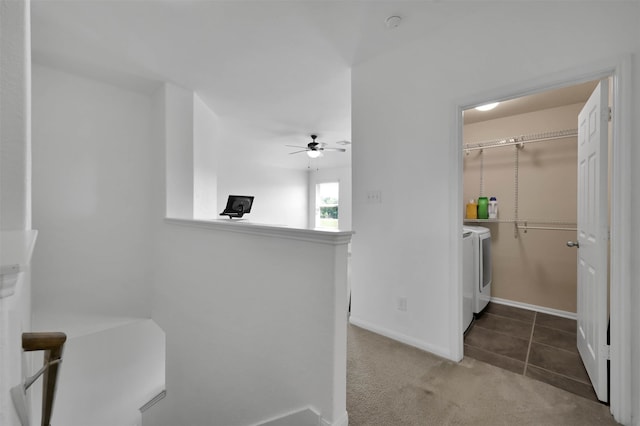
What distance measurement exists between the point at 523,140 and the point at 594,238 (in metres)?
1.95

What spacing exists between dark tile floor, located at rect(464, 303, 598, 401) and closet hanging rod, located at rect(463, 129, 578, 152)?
6.69 feet

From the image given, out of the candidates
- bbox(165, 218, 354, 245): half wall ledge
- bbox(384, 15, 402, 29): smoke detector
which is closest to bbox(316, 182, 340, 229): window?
bbox(384, 15, 402, 29): smoke detector

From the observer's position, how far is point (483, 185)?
3.62 metres

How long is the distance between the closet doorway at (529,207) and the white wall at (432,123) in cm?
82

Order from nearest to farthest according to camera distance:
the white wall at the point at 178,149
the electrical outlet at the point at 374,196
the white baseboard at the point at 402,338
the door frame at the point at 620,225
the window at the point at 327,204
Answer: the door frame at the point at 620,225 → the white baseboard at the point at 402,338 → the electrical outlet at the point at 374,196 → the white wall at the point at 178,149 → the window at the point at 327,204

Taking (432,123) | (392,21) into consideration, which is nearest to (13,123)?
(392,21)

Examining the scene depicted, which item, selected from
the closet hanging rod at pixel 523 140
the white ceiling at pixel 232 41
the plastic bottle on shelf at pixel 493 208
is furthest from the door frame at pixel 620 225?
the plastic bottle on shelf at pixel 493 208

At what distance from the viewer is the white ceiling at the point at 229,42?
200cm

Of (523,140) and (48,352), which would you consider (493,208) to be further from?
Result: (48,352)

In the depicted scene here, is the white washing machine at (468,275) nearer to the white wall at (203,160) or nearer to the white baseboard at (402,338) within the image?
the white baseboard at (402,338)

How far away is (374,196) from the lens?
2.55m

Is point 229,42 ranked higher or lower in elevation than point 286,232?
higher

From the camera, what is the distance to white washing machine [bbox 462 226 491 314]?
2.77m

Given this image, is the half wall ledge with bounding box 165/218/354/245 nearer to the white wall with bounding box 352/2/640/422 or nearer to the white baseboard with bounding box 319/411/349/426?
the white baseboard with bounding box 319/411/349/426
